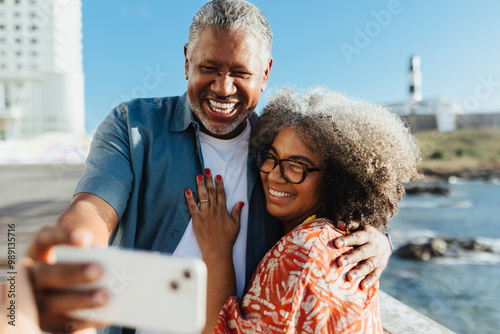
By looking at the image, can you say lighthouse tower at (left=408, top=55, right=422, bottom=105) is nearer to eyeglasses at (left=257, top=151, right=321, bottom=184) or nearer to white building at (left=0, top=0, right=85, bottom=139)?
white building at (left=0, top=0, right=85, bottom=139)

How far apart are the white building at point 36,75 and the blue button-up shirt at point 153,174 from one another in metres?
47.1

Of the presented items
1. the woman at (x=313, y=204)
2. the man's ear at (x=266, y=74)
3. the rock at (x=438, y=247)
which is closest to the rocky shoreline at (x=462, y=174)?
the rock at (x=438, y=247)

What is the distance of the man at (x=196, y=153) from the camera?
1.96 m

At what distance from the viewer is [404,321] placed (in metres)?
2.86

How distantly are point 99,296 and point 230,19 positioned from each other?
1.71 meters

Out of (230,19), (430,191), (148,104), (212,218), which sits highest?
(230,19)

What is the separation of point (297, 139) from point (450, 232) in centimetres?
2731

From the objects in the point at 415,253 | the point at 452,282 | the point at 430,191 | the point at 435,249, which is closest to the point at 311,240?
the point at 452,282

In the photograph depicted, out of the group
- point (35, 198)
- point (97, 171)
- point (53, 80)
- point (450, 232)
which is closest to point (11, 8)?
point (53, 80)

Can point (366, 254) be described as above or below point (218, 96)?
below

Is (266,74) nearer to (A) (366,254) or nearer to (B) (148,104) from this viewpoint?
(B) (148,104)

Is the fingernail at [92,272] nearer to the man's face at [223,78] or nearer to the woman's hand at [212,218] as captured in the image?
the woman's hand at [212,218]

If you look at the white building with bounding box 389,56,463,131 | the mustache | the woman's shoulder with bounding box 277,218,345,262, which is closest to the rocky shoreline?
the white building with bounding box 389,56,463,131

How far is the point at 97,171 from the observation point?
187 cm
